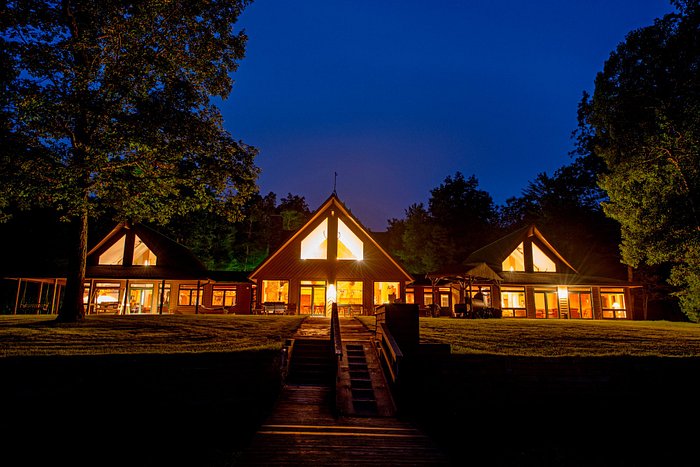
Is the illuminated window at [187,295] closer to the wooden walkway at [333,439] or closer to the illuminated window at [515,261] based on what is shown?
the illuminated window at [515,261]

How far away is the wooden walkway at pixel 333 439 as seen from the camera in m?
4.46

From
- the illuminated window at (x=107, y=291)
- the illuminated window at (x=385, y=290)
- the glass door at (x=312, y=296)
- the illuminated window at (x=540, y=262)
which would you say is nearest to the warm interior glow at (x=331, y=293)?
the glass door at (x=312, y=296)

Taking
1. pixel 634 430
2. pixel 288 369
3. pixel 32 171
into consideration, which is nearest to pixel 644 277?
pixel 634 430

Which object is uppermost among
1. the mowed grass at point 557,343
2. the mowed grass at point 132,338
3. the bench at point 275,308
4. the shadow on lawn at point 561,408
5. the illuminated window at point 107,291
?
the illuminated window at point 107,291

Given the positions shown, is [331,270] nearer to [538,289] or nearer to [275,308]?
[275,308]

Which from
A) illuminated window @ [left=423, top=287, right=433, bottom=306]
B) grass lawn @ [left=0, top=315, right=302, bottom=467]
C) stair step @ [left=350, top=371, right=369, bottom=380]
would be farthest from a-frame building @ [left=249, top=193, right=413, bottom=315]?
stair step @ [left=350, top=371, right=369, bottom=380]

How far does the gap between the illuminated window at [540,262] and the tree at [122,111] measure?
2238 cm

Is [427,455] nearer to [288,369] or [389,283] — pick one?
[288,369]

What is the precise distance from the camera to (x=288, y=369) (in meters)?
9.44

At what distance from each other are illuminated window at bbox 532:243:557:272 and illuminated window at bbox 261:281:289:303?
17974 millimetres

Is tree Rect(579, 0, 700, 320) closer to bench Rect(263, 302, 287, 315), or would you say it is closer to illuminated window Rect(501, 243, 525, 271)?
illuminated window Rect(501, 243, 525, 271)

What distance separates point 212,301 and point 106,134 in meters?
18.7

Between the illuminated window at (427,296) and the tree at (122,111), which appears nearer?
the tree at (122,111)

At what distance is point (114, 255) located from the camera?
91.5ft
